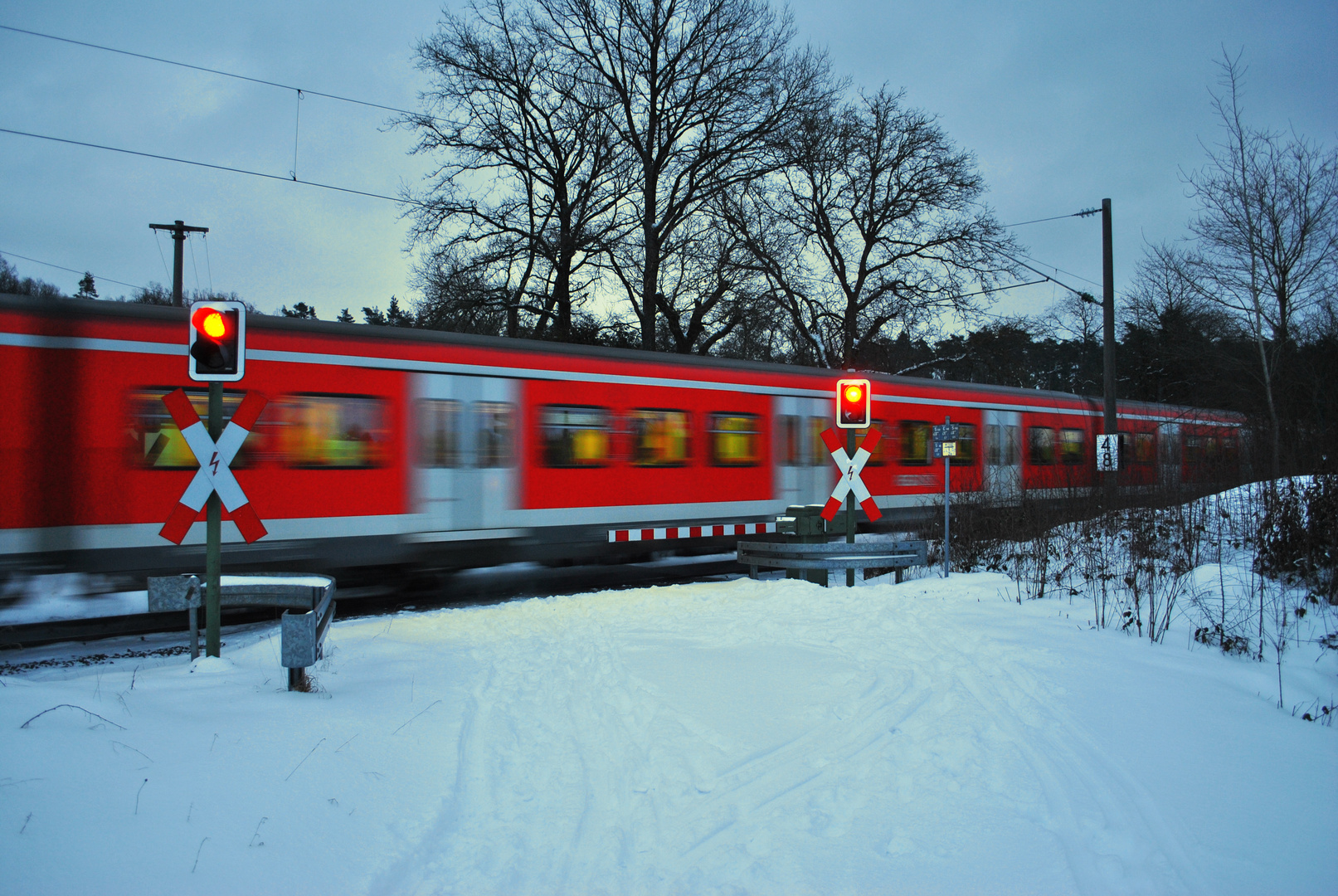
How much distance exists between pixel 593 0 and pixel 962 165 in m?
12.7

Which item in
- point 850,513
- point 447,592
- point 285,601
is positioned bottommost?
point 447,592

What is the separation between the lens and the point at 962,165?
84.1 ft

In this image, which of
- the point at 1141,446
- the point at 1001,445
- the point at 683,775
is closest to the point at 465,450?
the point at 683,775

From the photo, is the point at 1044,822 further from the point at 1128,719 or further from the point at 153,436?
the point at 153,436

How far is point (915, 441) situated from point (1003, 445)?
287 cm

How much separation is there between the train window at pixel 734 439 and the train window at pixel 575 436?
2000 mm

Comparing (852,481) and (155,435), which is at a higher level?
(155,435)

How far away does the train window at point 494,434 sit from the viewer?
10414 millimetres

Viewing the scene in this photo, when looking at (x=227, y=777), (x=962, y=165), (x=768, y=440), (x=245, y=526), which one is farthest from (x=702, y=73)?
(x=227, y=777)

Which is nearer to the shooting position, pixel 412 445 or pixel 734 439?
pixel 412 445

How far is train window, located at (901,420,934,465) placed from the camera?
50.0 ft

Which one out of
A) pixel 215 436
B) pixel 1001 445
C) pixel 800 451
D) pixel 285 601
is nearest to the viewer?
pixel 215 436

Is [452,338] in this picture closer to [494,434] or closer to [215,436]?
[494,434]

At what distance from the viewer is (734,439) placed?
42.5ft
